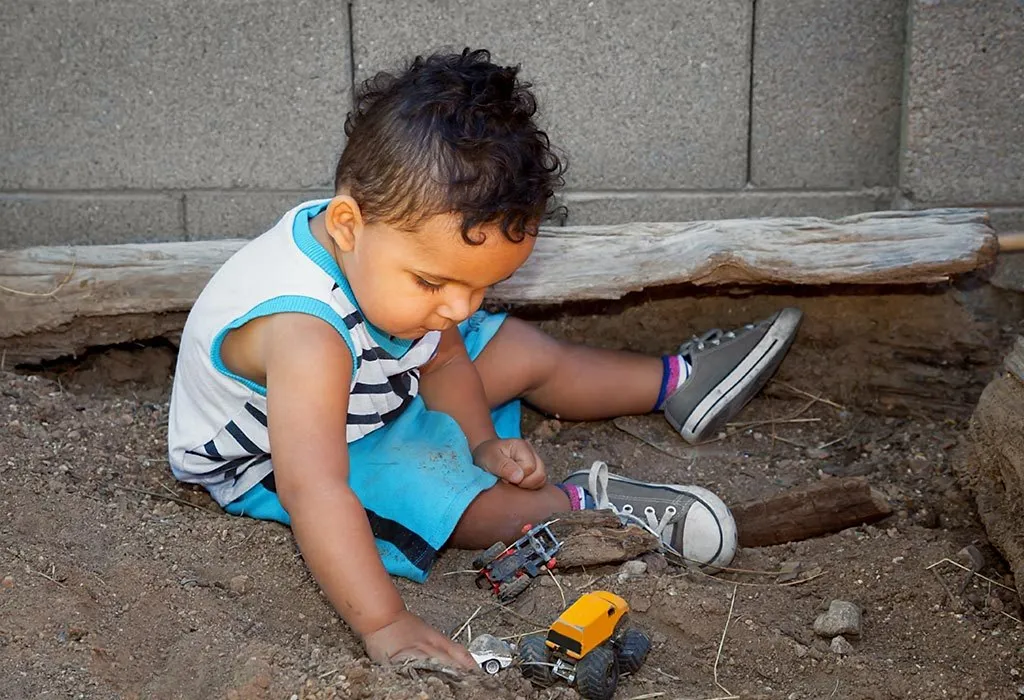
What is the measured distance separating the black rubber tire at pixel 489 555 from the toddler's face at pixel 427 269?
503 mm

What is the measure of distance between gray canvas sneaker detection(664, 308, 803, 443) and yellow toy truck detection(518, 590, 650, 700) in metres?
1.08

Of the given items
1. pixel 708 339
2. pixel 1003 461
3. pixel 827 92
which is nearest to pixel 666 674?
pixel 1003 461

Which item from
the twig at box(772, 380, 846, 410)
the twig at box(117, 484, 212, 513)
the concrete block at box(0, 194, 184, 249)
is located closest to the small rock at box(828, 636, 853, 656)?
the twig at box(772, 380, 846, 410)

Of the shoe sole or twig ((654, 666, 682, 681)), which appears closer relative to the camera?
twig ((654, 666, 682, 681))

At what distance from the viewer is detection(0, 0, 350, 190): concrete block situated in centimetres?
296

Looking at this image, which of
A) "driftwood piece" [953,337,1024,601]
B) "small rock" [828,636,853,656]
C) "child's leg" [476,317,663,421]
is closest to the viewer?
"small rock" [828,636,853,656]

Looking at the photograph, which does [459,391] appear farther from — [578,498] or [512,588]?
[512,588]

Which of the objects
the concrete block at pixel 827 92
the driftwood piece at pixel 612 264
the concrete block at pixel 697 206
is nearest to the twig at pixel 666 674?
the driftwood piece at pixel 612 264

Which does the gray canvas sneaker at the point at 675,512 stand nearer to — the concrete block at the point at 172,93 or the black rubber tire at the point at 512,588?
the black rubber tire at the point at 512,588

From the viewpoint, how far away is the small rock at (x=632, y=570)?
2102 millimetres

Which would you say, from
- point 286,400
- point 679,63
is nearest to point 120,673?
point 286,400

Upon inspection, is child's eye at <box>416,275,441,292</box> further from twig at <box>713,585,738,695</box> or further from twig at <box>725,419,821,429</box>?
twig at <box>725,419,821,429</box>

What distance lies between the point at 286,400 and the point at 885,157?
6.24ft

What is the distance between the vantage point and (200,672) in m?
1.71
